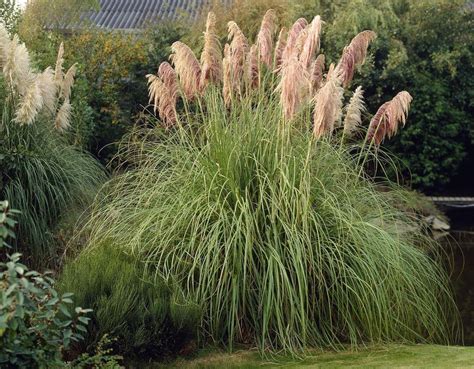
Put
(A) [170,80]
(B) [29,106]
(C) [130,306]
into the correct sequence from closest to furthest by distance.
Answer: (C) [130,306] < (B) [29,106] < (A) [170,80]

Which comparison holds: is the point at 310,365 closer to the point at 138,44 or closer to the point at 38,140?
the point at 38,140

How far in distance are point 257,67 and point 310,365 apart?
96.7 inches

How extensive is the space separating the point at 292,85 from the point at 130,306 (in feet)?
6.05

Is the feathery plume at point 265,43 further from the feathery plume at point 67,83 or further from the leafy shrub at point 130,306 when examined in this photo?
the feathery plume at point 67,83

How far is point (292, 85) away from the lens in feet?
17.6

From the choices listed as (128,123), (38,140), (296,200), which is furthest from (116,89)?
(296,200)

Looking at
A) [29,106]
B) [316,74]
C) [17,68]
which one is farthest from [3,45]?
[316,74]

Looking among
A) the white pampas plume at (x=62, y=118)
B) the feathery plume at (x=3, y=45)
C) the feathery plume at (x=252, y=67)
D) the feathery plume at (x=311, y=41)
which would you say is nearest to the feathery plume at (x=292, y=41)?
the feathery plume at (x=311, y=41)

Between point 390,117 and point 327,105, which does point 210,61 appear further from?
point 390,117

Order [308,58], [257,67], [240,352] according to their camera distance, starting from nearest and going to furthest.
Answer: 1. [240,352]
2. [308,58]
3. [257,67]

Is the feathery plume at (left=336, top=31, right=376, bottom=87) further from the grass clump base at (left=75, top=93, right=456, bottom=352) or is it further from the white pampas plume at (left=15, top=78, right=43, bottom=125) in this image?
the white pampas plume at (left=15, top=78, right=43, bottom=125)

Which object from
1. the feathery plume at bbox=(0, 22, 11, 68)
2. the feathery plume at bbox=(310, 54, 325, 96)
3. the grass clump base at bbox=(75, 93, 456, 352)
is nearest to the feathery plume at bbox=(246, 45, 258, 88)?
the grass clump base at bbox=(75, 93, 456, 352)

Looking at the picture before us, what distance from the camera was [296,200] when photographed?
5.47 metres

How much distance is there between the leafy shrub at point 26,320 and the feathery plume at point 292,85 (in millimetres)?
2211
